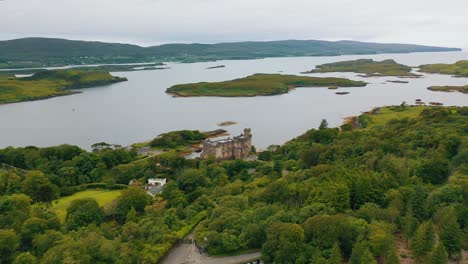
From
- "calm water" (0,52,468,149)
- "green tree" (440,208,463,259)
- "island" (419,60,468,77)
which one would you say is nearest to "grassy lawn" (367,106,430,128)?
"calm water" (0,52,468,149)

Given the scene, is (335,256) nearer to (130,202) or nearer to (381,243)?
(381,243)

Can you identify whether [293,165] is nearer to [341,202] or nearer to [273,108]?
[341,202]

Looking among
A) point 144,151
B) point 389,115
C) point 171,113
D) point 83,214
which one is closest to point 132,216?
point 83,214

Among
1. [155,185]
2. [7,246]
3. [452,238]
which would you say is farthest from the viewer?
[155,185]

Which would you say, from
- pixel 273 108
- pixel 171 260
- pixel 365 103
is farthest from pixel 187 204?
pixel 365 103

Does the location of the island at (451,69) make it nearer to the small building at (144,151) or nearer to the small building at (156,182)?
the small building at (144,151)

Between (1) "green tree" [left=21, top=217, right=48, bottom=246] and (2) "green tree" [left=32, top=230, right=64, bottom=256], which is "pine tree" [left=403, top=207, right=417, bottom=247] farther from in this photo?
(1) "green tree" [left=21, top=217, right=48, bottom=246]
